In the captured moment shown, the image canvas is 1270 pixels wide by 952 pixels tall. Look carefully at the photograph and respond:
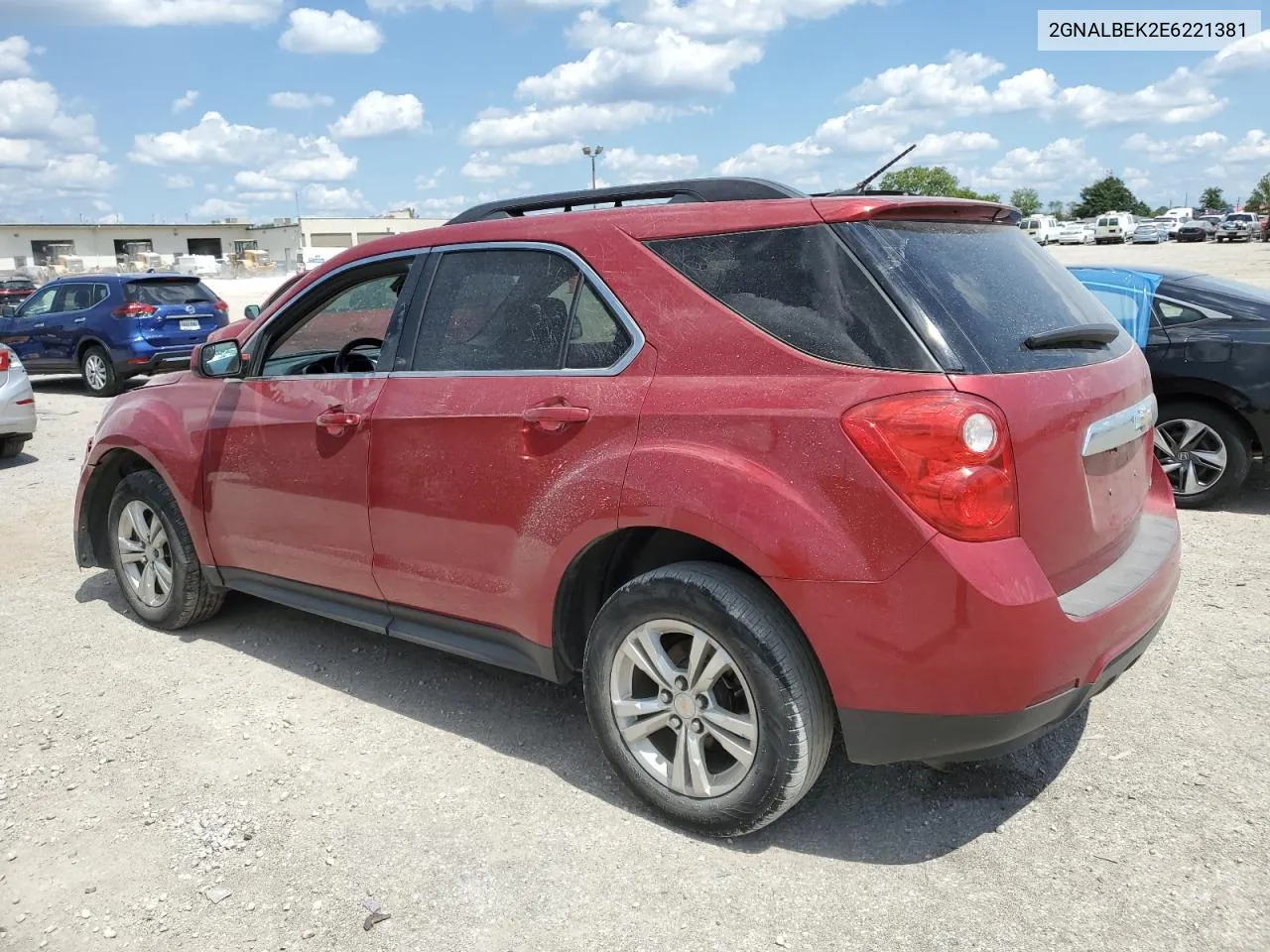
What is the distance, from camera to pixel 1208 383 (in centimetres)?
616

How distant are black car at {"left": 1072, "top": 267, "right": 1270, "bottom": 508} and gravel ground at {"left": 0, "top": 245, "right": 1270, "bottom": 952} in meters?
2.17

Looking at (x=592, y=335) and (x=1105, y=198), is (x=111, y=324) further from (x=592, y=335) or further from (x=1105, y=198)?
(x=1105, y=198)

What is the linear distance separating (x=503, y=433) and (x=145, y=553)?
2.53m

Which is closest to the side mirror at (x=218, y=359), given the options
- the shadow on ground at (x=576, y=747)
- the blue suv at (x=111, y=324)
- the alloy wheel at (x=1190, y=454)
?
the shadow on ground at (x=576, y=747)

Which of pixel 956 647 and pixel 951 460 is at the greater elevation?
pixel 951 460

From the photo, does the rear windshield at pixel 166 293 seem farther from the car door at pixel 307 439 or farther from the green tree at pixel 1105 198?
the green tree at pixel 1105 198

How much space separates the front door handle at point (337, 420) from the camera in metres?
3.66

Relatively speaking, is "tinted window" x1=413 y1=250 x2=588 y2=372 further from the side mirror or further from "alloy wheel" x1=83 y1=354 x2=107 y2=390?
"alloy wheel" x1=83 y1=354 x2=107 y2=390

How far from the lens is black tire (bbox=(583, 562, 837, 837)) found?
2658 mm

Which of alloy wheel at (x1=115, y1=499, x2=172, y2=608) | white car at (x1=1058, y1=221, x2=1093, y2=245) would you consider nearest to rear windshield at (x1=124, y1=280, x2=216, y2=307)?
alloy wheel at (x1=115, y1=499, x2=172, y2=608)

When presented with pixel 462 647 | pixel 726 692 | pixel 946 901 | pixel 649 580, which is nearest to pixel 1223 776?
pixel 946 901

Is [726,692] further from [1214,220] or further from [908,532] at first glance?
[1214,220]

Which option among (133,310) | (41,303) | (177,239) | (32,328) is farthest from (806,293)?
(177,239)

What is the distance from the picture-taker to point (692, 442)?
9.07 ft
